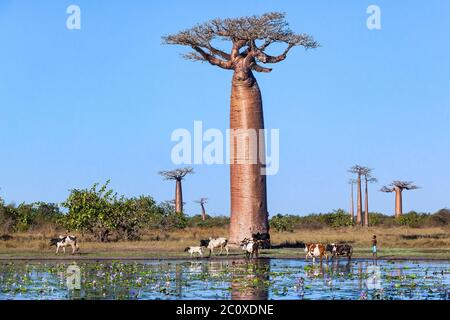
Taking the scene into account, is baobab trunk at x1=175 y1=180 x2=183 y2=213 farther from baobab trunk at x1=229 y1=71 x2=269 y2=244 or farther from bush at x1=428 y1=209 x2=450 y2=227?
baobab trunk at x1=229 y1=71 x2=269 y2=244

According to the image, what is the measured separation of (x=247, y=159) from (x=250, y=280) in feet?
44.9

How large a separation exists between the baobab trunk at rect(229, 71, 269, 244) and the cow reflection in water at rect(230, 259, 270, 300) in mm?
5884

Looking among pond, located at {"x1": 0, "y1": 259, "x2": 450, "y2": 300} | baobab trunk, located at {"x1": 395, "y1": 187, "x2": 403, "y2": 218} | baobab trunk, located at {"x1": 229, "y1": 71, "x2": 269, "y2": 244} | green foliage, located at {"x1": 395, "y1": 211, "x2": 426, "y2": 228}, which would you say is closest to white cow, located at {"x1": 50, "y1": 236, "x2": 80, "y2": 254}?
pond, located at {"x1": 0, "y1": 259, "x2": 450, "y2": 300}

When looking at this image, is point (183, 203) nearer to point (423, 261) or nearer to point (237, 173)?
point (237, 173)

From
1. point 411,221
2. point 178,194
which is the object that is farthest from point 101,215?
point 178,194

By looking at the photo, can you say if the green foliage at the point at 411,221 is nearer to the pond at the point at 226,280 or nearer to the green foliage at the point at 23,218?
the green foliage at the point at 23,218

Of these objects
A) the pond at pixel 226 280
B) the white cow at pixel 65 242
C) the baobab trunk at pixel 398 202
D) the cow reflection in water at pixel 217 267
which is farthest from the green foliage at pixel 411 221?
the cow reflection in water at pixel 217 267

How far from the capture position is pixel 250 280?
21.8m

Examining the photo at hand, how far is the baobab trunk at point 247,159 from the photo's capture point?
35.1 metres

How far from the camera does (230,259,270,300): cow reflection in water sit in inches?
725

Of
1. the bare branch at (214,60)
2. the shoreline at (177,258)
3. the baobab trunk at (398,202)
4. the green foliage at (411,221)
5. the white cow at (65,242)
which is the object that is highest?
the bare branch at (214,60)

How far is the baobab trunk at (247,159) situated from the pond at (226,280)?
5.61 m

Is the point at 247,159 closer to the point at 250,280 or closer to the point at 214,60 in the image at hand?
the point at 214,60
